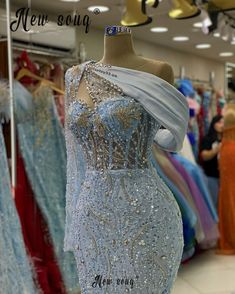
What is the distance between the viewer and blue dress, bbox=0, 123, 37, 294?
88.3 inches

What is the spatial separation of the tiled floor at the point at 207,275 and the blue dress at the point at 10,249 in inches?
32.2

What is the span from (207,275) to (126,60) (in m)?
1.83

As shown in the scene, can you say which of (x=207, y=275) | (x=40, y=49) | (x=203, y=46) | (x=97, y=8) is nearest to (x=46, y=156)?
(x=40, y=49)

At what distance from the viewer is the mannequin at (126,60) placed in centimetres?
159

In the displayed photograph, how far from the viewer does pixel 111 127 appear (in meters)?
1.52

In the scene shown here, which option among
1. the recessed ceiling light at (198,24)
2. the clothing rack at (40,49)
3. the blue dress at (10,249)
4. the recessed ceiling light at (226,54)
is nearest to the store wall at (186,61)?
the recessed ceiling light at (226,54)

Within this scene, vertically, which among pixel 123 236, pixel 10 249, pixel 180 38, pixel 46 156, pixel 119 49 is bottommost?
pixel 10 249

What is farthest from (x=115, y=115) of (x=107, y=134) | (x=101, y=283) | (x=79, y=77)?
(x=101, y=283)

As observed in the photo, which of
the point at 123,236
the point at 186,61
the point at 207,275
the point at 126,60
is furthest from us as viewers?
the point at 207,275

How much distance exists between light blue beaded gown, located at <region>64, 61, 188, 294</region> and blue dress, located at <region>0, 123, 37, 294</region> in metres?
0.78

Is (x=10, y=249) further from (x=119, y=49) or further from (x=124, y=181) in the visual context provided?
(x=119, y=49)

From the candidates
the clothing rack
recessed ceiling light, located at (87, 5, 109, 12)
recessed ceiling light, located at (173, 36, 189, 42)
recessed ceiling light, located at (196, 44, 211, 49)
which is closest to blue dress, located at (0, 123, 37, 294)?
the clothing rack

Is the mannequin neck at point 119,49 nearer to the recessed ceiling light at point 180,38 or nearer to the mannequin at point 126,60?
the mannequin at point 126,60

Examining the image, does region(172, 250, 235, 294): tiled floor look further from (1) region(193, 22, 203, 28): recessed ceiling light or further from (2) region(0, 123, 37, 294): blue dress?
(1) region(193, 22, 203, 28): recessed ceiling light
